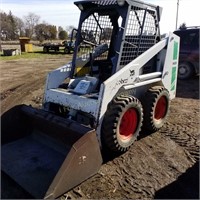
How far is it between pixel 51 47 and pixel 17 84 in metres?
14.7

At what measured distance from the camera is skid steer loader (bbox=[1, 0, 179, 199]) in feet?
10.1

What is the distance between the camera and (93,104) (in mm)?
3549

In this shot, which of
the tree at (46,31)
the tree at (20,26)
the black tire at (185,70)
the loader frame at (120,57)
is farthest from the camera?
the tree at (20,26)

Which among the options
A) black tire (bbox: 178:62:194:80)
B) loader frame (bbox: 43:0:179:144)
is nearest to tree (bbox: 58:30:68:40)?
black tire (bbox: 178:62:194:80)

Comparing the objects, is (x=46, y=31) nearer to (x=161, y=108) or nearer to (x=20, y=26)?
(x=20, y=26)

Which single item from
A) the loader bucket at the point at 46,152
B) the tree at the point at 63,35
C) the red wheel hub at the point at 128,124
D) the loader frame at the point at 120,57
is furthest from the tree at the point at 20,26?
the red wheel hub at the point at 128,124

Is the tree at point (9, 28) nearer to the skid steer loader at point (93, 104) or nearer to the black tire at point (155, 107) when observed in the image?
the skid steer loader at point (93, 104)

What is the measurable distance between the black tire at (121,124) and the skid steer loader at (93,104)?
1cm

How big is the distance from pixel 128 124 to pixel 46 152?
132 centimetres

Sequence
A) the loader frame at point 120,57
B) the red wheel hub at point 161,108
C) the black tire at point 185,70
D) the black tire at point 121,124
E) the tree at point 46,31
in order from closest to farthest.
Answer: the black tire at point 121,124, the loader frame at point 120,57, the red wheel hub at point 161,108, the black tire at point 185,70, the tree at point 46,31

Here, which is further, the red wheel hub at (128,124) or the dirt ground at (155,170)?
the red wheel hub at (128,124)

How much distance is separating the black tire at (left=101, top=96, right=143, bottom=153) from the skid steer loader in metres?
0.01

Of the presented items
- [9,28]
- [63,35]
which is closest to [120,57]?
[63,35]

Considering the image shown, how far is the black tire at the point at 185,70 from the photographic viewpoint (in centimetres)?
879
